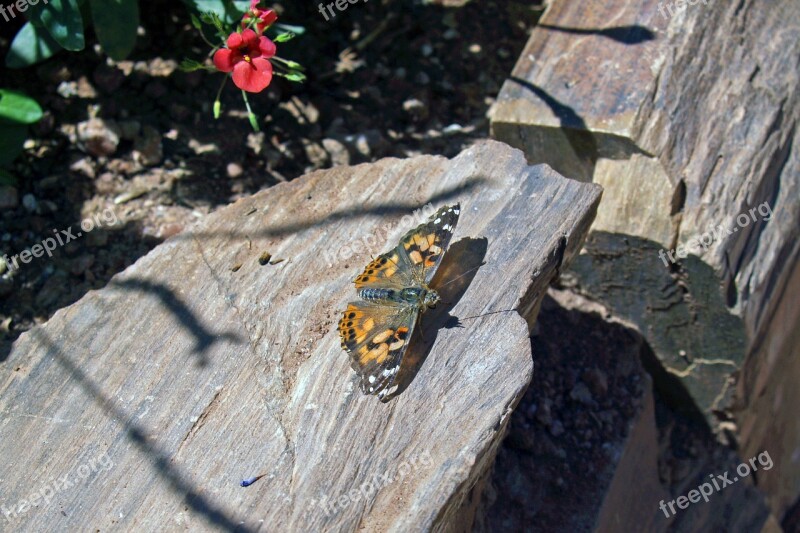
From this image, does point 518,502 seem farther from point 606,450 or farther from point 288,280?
point 288,280

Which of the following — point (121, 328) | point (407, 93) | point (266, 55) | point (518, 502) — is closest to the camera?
point (121, 328)

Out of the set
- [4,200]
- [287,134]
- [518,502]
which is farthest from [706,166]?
[4,200]

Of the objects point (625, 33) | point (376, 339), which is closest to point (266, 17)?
point (376, 339)

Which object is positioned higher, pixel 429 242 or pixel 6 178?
pixel 6 178

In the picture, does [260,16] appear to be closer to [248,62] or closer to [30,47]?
[248,62]

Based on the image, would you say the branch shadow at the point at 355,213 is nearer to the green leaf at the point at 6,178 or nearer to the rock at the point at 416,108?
the green leaf at the point at 6,178

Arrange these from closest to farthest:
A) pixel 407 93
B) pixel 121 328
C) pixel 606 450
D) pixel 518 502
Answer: pixel 121 328 → pixel 518 502 → pixel 606 450 → pixel 407 93

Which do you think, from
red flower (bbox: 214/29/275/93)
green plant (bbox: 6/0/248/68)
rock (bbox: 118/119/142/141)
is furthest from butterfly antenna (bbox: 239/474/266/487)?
rock (bbox: 118/119/142/141)
